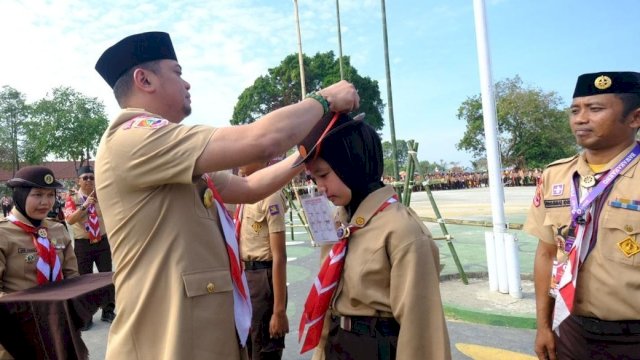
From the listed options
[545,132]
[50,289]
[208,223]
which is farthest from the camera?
[545,132]

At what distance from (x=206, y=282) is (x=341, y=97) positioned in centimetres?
87

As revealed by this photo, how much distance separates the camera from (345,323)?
6.50 feet

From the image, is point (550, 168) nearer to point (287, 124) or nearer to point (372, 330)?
point (372, 330)

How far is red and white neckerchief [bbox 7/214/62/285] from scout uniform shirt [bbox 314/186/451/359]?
2.63 metres

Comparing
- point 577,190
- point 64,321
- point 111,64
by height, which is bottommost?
point 64,321

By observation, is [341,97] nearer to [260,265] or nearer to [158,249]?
[158,249]

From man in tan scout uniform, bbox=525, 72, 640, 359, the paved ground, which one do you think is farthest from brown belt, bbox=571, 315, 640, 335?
the paved ground

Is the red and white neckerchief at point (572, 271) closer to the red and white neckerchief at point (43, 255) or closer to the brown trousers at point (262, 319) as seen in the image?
the brown trousers at point (262, 319)

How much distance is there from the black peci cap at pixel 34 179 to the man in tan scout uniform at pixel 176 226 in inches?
99.9

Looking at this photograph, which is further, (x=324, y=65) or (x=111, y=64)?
(x=324, y=65)

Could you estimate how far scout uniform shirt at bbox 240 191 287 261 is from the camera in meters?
3.82

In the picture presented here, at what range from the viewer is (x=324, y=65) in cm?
4616

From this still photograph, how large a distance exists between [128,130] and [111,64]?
44 centimetres

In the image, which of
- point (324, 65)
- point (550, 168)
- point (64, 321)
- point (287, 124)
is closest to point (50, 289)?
point (64, 321)
